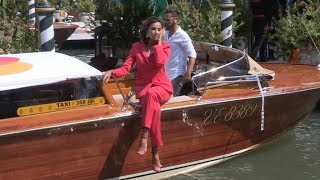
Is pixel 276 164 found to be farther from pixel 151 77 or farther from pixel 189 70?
pixel 151 77

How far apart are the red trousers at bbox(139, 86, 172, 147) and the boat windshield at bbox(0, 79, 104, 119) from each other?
358 millimetres

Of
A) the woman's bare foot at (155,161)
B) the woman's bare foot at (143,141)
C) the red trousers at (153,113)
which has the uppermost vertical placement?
the red trousers at (153,113)

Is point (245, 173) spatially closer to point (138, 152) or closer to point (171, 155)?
point (171, 155)

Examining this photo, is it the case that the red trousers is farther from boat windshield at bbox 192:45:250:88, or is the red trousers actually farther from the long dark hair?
boat windshield at bbox 192:45:250:88

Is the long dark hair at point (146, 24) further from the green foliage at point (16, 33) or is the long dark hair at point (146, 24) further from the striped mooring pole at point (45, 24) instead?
the green foliage at point (16, 33)

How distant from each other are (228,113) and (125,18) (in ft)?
13.3

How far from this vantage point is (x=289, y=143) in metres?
5.76

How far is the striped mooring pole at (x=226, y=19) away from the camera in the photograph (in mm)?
7059

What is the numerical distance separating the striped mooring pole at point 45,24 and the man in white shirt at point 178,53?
164 cm

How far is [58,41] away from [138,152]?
9599 mm

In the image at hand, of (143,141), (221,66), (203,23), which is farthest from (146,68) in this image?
(203,23)

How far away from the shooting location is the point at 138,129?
4.19m

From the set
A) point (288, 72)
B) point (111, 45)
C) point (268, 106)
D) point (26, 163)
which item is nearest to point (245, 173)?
point (268, 106)

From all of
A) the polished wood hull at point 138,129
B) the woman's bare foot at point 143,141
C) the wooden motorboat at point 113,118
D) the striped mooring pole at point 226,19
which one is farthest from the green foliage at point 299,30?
the woman's bare foot at point 143,141
